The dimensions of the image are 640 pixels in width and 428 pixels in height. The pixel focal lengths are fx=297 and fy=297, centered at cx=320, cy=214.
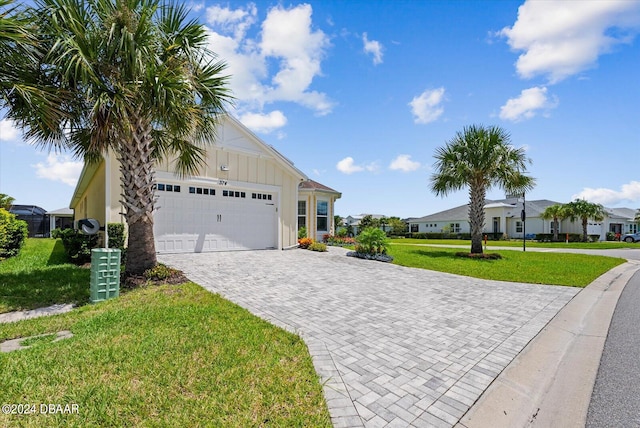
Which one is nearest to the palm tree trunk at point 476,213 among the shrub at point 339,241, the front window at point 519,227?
the shrub at point 339,241

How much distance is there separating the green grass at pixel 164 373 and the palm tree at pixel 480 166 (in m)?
14.2

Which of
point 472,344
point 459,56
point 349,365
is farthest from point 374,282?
point 459,56

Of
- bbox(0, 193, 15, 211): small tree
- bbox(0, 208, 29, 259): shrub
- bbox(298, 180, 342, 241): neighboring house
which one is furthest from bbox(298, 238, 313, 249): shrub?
bbox(0, 193, 15, 211): small tree

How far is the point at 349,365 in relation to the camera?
3.40 m

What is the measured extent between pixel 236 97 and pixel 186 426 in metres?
7.24

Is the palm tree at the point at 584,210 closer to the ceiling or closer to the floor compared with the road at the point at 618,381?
closer to the ceiling

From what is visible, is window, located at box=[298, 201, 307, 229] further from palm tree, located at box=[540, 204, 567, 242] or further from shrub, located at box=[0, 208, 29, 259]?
palm tree, located at box=[540, 204, 567, 242]

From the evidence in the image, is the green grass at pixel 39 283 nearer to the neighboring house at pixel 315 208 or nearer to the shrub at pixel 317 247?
the shrub at pixel 317 247

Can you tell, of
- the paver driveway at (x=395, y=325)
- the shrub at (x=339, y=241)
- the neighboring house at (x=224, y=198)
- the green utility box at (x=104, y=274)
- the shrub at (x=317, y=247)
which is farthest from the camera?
the shrub at (x=339, y=241)

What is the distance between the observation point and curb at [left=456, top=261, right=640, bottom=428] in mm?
2629

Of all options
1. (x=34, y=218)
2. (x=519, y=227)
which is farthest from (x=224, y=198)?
(x=519, y=227)

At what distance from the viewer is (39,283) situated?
6.79 meters

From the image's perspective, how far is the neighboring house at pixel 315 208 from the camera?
18219mm

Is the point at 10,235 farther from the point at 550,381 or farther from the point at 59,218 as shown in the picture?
the point at 59,218
